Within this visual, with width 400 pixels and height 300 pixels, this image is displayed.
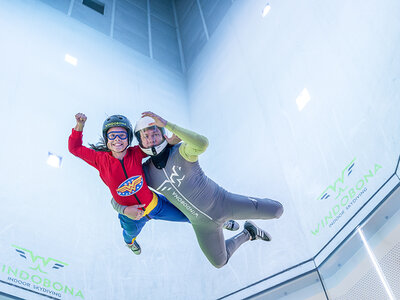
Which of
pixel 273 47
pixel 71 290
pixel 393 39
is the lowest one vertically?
pixel 71 290

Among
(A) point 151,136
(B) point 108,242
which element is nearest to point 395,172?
(A) point 151,136

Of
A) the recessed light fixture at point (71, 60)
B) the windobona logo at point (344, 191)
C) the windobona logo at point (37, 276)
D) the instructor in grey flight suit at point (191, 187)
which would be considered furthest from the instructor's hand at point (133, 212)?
the recessed light fixture at point (71, 60)

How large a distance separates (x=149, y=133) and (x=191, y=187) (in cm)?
44

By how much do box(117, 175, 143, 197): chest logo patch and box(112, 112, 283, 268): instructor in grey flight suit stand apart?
0.10 m

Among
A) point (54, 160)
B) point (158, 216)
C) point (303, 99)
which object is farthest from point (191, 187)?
point (54, 160)

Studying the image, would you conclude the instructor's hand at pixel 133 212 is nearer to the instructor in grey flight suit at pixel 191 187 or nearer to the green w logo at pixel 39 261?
the instructor in grey flight suit at pixel 191 187

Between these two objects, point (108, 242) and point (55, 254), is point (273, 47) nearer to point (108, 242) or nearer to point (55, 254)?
point (108, 242)

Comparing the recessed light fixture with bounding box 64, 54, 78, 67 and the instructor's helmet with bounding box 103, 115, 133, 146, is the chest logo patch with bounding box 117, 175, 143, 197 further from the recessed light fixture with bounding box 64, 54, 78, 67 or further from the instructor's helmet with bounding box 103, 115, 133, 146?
the recessed light fixture with bounding box 64, 54, 78, 67

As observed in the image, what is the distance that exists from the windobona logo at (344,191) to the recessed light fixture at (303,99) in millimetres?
909

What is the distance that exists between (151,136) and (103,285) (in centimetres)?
193

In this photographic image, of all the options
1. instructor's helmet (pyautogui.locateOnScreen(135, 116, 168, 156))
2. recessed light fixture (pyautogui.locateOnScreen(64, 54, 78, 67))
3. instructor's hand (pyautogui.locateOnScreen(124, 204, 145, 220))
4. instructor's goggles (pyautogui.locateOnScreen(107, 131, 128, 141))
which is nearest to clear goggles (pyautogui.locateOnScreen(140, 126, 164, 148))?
instructor's helmet (pyautogui.locateOnScreen(135, 116, 168, 156))

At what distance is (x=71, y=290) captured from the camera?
11.4ft

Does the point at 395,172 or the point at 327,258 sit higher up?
the point at 395,172

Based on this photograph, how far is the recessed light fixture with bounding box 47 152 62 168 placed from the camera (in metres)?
4.05
